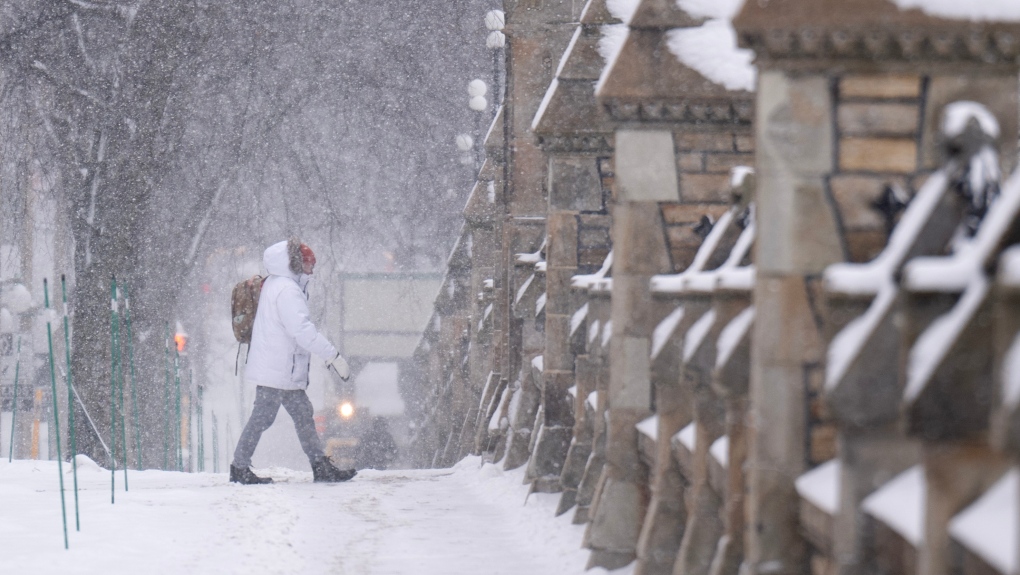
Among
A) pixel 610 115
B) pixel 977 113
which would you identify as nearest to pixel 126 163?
pixel 610 115

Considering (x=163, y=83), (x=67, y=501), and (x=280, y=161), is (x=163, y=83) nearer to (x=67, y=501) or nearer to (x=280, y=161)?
(x=280, y=161)

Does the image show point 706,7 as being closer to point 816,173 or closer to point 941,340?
point 816,173

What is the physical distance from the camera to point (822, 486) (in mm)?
5219

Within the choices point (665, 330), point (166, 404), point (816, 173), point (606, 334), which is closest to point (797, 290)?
point (816, 173)

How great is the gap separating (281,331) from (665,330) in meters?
5.33

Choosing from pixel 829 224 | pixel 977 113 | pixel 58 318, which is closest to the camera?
pixel 977 113

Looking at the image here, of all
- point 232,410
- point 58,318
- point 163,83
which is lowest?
point 232,410

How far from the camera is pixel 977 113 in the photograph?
177 inches

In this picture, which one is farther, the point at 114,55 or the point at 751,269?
the point at 114,55

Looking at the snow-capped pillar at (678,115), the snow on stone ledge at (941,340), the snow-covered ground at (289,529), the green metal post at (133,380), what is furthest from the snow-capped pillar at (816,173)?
the green metal post at (133,380)

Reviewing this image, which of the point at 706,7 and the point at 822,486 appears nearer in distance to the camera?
the point at 822,486

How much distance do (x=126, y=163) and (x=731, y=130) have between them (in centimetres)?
1046

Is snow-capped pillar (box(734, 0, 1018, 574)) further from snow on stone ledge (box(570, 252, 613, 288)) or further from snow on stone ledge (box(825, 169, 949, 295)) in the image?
snow on stone ledge (box(570, 252, 613, 288))

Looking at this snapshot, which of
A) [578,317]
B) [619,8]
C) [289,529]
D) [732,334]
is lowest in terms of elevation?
[289,529]
